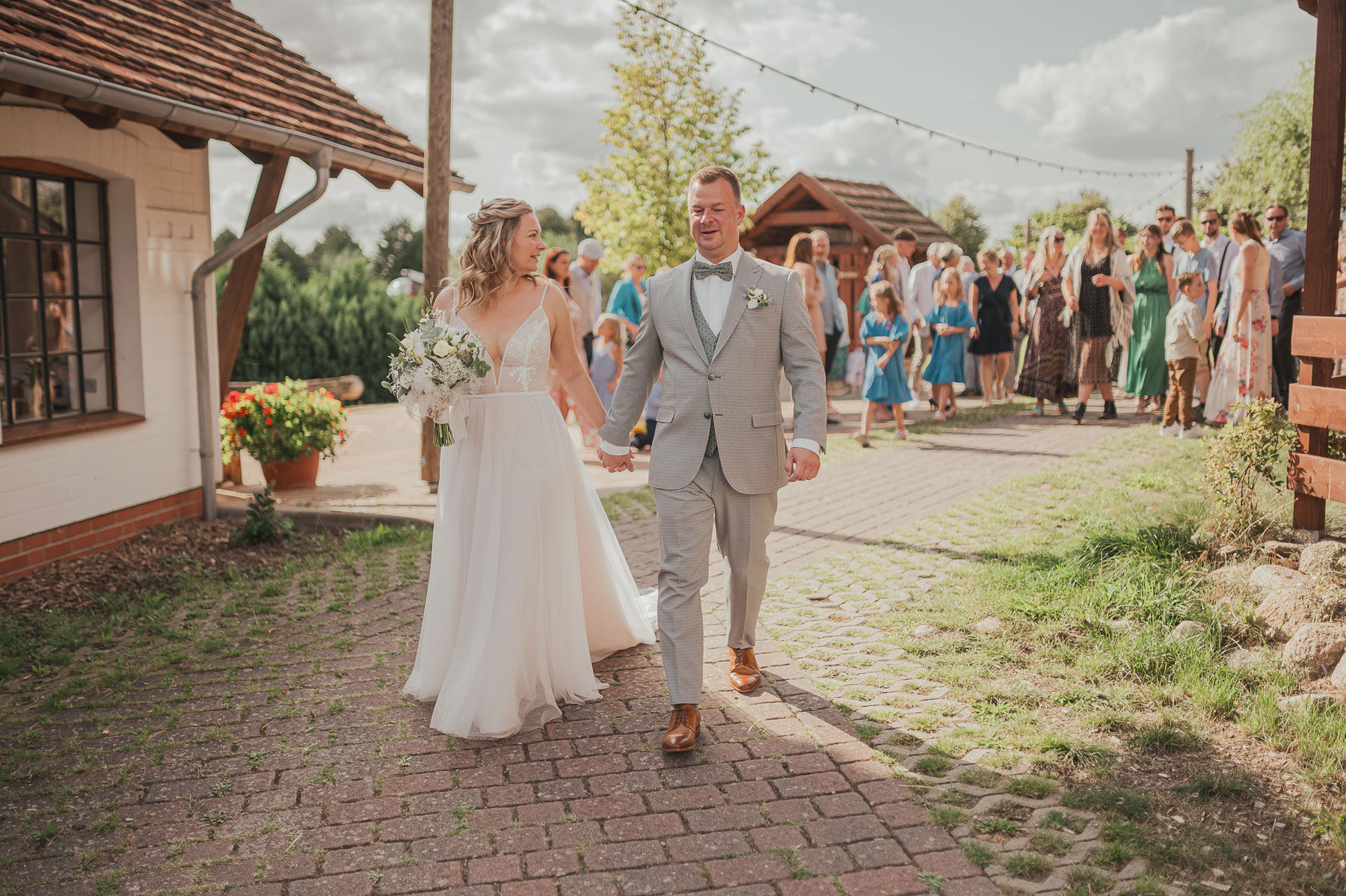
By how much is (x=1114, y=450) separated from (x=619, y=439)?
7.48 m

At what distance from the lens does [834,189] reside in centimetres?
2189

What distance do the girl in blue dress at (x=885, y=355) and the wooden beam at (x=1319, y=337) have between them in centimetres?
590

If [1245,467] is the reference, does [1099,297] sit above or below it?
above

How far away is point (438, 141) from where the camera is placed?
31.2 feet

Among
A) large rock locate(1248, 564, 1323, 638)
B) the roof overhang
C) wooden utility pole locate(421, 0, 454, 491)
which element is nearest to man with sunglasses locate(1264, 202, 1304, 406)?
large rock locate(1248, 564, 1323, 638)

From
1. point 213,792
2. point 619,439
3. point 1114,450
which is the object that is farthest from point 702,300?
point 1114,450

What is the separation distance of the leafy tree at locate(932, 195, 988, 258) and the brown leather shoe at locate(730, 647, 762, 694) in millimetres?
80322

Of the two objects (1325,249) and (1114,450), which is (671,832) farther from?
(1114,450)

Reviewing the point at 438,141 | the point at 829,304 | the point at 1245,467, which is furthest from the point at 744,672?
the point at 829,304

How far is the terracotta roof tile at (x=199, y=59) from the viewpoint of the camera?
648 centimetres

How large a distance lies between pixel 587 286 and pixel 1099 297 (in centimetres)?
613

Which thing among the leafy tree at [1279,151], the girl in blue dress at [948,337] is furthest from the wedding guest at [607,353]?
the leafy tree at [1279,151]

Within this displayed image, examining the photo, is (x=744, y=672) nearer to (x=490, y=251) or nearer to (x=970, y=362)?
(x=490, y=251)

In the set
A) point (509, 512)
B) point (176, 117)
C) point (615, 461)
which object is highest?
point (176, 117)
